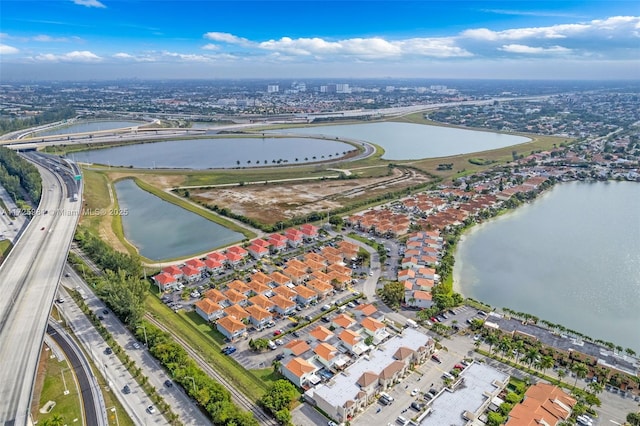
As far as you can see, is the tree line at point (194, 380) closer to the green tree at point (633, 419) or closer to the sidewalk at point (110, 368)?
the sidewalk at point (110, 368)

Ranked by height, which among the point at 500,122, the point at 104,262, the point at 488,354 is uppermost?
the point at 500,122

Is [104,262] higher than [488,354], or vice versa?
[104,262]

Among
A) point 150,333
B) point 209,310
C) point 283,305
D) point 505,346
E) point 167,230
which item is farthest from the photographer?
point 167,230

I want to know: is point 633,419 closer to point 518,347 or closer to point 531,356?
point 531,356

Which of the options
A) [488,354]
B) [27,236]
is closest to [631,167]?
[488,354]

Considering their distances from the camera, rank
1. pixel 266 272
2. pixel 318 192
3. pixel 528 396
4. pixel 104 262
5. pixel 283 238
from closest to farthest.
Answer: pixel 528 396 → pixel 104 262 → pixel 266 272 → pixel 283 238 → pixel 318 192

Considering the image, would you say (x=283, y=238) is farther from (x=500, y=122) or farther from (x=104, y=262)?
(x=500, y=122)

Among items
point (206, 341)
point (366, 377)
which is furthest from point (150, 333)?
point (366, 377)
